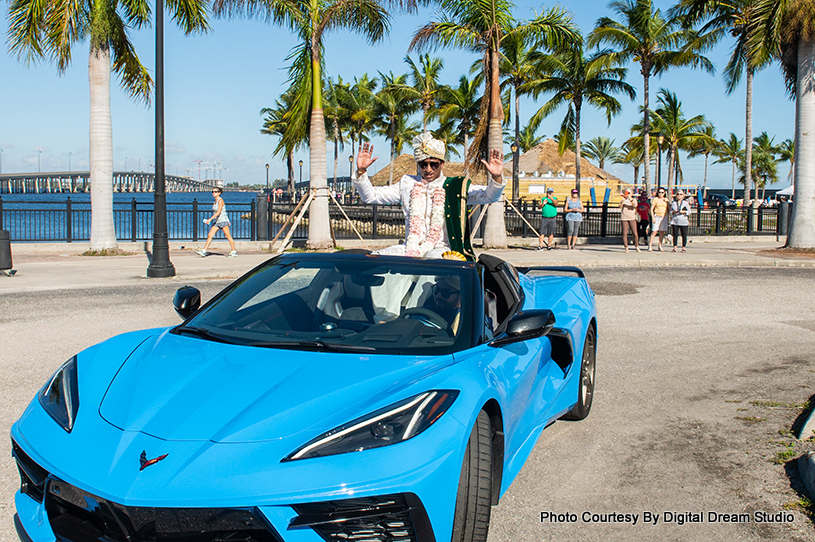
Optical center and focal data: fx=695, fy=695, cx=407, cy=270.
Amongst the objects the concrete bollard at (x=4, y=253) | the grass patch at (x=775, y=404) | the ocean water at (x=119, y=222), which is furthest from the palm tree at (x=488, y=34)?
the grass patch at (x=775, y=404)

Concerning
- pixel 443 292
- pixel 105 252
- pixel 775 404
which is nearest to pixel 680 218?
pixel 775 404

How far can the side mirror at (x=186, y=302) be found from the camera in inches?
154

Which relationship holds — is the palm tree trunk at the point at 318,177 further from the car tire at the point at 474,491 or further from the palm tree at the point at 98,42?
the car tire at the point at 474,491

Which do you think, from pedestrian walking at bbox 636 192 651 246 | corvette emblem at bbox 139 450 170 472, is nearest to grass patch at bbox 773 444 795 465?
corvette emblem at bbox 139 450 170 472

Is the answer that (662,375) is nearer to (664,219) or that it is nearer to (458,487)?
(458,487)

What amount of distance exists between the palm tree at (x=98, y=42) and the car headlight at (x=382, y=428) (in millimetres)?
16093

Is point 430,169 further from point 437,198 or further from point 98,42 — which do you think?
point 98,42

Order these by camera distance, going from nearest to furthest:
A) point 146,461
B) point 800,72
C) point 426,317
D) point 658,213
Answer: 1. point 146,461
2. point 426,317
3. point 800,72
4. point 658,213

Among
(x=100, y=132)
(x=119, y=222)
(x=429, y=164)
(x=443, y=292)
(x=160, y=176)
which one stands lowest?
(x=443, y=292)

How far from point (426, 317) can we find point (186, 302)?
1.41 meters

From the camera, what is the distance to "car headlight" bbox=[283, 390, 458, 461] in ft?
7.55

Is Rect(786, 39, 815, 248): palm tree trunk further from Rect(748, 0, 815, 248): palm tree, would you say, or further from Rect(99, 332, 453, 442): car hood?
Rect(99, 332, 453, 442): car hood

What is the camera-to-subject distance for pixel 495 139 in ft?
63.5

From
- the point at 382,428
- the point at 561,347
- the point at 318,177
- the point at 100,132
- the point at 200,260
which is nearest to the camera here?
the point at 382,428
